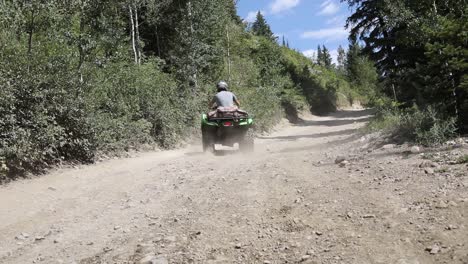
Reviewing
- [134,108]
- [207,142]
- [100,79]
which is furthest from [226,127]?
[100,79]

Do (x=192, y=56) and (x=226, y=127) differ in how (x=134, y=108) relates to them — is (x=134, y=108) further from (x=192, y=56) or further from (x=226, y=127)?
(x=192, y=56)

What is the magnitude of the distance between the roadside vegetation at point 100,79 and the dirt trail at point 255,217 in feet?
6.37

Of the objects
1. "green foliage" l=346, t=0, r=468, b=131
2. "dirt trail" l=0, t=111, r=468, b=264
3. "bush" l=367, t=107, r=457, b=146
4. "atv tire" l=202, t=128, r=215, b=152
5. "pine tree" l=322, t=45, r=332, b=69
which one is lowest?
"dirt trail" l=0, t=111, r=468, b=264

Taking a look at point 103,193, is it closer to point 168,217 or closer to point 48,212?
point 48,212

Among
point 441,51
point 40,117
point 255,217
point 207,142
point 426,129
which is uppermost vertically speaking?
point 441,51

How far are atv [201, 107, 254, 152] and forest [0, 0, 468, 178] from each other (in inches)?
116

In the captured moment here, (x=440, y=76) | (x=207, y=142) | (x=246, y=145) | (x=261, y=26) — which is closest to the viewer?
(x=440, y=76)

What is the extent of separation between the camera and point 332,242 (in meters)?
4.04

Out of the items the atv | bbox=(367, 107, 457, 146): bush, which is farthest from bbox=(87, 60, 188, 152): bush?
bbox=(367, 107, 457, 146): bush

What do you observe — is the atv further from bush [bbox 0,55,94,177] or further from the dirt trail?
the dirt trail

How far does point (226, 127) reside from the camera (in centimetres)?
1148

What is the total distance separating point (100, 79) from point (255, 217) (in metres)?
9.94

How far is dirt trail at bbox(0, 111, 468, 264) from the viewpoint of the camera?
12.9 ft

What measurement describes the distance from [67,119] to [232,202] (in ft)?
22.6
